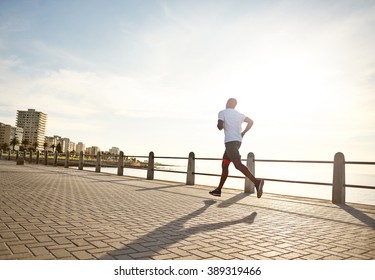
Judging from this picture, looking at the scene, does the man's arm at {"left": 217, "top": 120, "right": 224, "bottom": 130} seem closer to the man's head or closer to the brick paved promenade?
the man's head

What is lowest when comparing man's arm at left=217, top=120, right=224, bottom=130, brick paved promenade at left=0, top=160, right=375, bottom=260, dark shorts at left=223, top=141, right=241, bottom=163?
brick paved promenade at left=0, top=160, right=375, bottom=260

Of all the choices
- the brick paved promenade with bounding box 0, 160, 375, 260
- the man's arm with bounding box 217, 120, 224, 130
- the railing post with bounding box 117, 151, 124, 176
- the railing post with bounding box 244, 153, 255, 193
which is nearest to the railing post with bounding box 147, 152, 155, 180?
the railing post with bounding box 117, 151, 124, 176

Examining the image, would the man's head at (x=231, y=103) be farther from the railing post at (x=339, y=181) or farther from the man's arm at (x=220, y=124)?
the railing post at (x=339, y=181)

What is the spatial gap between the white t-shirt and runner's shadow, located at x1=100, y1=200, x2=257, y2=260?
95.2 inches

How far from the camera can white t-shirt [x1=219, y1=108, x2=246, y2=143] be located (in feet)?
22.4

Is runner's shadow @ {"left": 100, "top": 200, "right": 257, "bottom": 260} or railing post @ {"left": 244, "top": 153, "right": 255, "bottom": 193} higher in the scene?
railing post @ {"left": 244, "top": 153, "right": 255, "bottom": 193}

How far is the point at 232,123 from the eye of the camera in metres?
6.84

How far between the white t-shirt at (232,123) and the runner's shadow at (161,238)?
2.42 m

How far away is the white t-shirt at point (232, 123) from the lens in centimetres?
682

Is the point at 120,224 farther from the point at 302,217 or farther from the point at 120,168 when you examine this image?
the point at 120,168

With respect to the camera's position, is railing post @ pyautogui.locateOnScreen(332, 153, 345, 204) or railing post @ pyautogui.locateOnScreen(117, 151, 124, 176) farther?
railing post @ pyautogui.locateOnScreen(117, 151, 124, 176)

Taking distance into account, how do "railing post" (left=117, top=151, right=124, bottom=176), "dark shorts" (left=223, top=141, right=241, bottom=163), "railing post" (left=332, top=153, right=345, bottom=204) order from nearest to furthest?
"dark shorts" (left=223, top=141, right=241, bottom=163) < "railing post" (left=332, top=153, right=345, bottom=204) < "railing post" (left=117, top=151, right=124, bottom=176)
